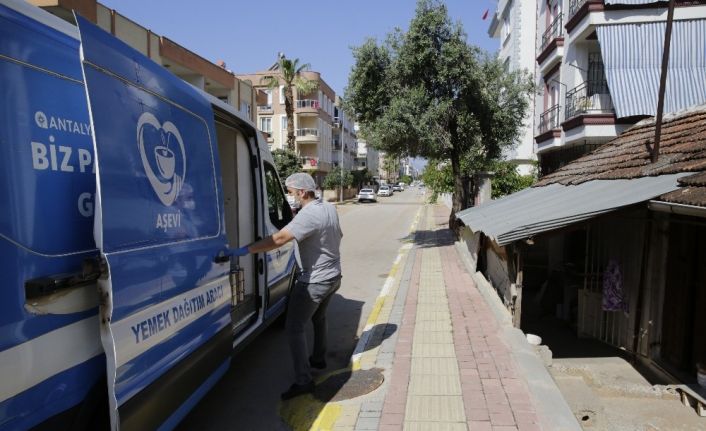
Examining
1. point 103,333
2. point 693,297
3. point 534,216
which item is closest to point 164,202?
point 103,333

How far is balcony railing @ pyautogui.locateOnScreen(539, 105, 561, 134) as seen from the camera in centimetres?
1791

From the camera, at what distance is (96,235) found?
254 cm

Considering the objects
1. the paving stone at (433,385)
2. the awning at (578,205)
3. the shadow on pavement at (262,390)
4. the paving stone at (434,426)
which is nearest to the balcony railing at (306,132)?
the awning at (578,205)

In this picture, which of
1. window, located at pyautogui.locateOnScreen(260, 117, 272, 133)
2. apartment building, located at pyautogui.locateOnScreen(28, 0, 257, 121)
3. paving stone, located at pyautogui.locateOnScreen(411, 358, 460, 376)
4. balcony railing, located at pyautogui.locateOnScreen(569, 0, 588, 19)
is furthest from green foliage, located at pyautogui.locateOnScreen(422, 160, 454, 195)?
window, located at pyautogui.locateOnScreen(260, 117, 272, 133)

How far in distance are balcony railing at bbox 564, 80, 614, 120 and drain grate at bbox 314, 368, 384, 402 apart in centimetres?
1281

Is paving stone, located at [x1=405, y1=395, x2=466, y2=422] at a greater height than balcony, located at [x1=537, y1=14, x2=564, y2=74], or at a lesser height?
lesser

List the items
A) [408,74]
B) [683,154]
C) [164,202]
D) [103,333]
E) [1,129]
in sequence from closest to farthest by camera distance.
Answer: [1,129]
[103,333]
[164,202]
[683,154]
[408,74]

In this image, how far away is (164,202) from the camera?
10.4 ft

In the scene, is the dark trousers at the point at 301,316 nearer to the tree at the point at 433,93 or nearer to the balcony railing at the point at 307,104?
the tree at the point at 433,93

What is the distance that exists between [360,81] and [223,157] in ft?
32.0

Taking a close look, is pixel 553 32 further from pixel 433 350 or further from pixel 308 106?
pixel 308 106

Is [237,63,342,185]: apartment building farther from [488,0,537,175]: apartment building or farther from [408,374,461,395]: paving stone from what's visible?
[408,374,461,395]: paving stone

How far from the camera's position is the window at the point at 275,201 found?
6066mm

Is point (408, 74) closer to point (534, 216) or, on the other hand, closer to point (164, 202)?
point (534, 216)
